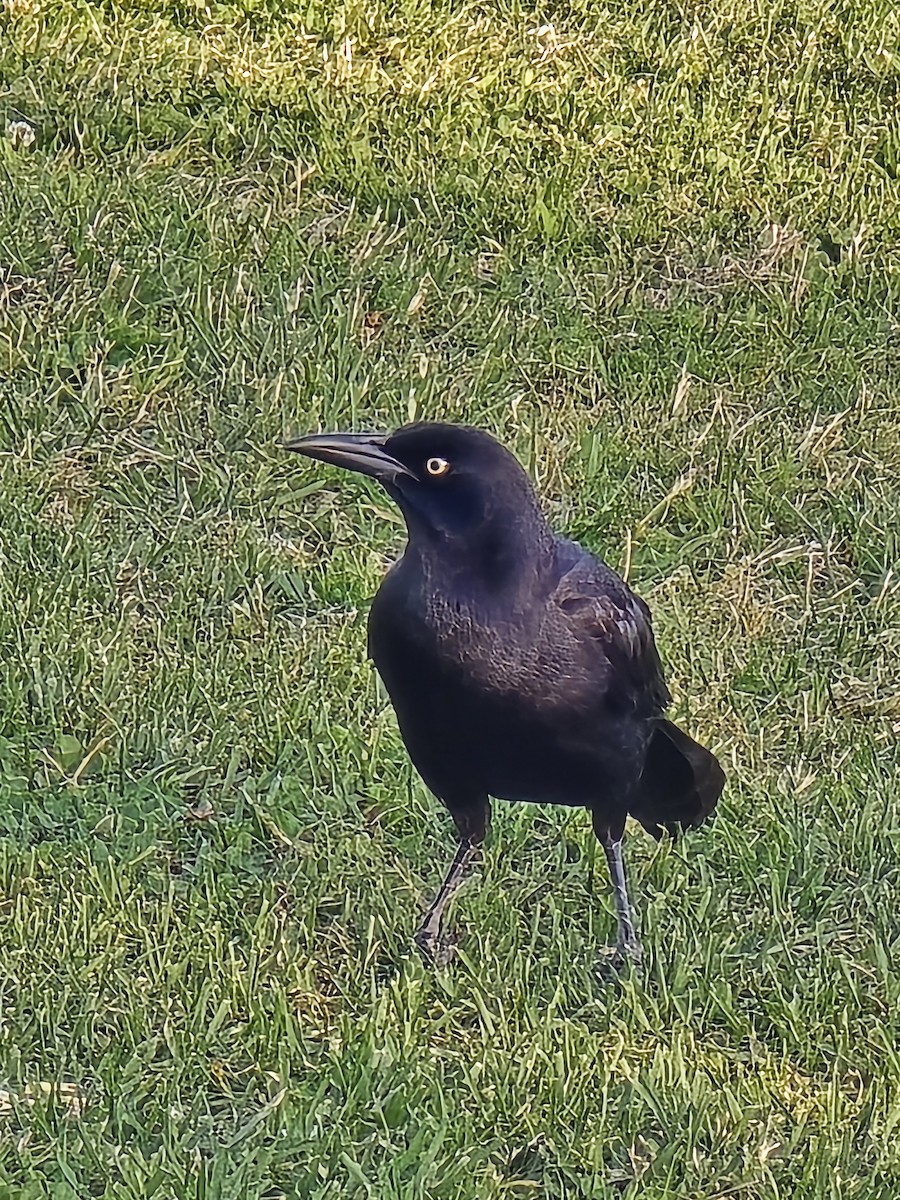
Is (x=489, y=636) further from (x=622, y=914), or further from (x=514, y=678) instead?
(x=622, y=914)

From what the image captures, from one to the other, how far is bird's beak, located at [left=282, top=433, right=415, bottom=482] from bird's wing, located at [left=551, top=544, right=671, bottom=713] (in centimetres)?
42

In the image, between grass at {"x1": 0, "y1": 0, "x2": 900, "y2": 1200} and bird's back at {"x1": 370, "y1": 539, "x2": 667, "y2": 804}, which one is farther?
grass at {"x1": 0, "y1": 0, "x2": 900, "y2": 1200}

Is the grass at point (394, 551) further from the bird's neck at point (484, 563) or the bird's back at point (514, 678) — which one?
the bird's neck at point (484, 563)

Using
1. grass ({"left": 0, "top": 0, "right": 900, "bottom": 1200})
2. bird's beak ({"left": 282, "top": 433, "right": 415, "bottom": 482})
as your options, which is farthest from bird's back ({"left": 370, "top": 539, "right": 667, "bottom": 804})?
grass ({"left": 0, "top": 0, "right": 900, "bottom": 1200})

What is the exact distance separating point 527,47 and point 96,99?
6.20ft

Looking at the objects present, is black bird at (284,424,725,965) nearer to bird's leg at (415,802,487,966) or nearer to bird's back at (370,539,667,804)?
bird's back at (370,539,667,804)

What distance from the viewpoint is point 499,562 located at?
3.85 meters

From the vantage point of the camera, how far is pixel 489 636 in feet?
12.5

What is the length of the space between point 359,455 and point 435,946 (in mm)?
1194

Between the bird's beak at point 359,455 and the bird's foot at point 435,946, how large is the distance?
1.14 metres

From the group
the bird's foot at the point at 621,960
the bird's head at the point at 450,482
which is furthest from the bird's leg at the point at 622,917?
the bird's head at the point at 450,482

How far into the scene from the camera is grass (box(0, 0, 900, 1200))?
398 centimetres

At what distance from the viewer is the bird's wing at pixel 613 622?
3994 millimetres

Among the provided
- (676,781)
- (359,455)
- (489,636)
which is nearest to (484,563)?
(489,636)
